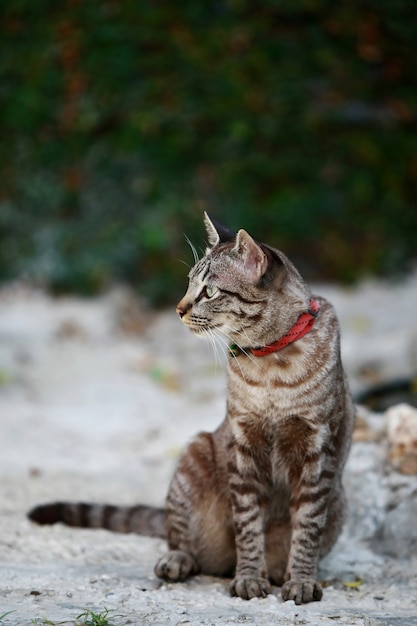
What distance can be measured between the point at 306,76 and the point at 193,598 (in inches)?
281

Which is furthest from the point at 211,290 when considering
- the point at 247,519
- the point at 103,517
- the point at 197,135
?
the point at 197,135

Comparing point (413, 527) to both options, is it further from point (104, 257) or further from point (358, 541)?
point (104, 257)

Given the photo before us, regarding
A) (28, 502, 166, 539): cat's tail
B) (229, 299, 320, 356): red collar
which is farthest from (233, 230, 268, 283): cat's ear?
(28, 502, 166, 539): cat's tail

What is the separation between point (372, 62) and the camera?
9.38 metres

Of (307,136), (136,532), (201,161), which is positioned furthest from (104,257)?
(136,532)

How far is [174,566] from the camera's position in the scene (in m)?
3.63

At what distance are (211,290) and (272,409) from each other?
55cm

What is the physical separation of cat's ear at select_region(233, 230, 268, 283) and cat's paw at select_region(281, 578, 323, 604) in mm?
1227

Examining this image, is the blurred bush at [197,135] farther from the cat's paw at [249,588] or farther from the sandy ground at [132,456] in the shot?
the cat's paw at [249,588]

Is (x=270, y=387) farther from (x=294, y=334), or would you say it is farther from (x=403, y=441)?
(x=403, y=441)

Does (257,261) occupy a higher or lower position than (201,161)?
lower

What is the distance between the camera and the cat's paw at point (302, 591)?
11.0 feet

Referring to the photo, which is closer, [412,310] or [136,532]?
[136,532]

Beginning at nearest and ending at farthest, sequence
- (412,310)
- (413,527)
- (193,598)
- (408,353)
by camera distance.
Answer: (193,598) → (413,527) → (408,353) → (412,310)
